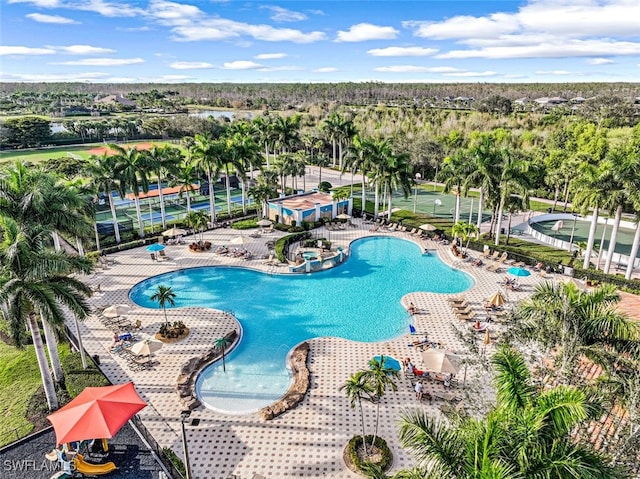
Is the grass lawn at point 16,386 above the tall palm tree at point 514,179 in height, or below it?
below

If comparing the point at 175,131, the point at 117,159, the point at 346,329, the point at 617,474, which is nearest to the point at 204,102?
the point at 175,131

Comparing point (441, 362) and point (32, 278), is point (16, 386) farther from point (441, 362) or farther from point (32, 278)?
point (441, 362)

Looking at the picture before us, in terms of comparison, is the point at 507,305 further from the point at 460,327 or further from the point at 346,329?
the point at 346,329

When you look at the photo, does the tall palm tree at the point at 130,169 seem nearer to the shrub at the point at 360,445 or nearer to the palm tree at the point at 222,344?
the palm tree at the point at 222,344

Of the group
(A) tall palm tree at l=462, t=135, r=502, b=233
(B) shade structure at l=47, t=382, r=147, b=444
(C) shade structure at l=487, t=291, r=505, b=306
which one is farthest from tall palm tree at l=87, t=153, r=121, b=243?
(C) shade structure at l=487, t=291, r=505, b=306

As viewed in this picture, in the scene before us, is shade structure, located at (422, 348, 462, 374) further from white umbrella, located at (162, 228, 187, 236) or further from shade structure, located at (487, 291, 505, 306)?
white umbrella, located at (162, 228, 187, 236)

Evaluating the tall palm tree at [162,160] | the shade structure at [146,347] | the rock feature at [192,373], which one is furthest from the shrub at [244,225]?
the shade structure at [146,347]
